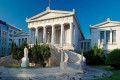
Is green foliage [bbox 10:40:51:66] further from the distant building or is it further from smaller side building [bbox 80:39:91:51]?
the distant building

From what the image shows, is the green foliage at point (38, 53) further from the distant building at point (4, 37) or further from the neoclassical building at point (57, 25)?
the distant building at point (4, 37)

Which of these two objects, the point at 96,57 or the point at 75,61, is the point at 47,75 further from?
the point at 96,57

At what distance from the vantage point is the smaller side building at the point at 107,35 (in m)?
35.8

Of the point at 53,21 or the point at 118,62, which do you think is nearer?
the point at 118,62

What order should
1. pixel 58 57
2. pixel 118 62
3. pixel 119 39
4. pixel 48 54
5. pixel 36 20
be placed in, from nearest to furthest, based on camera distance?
pixel 118 62 → pixel 48 54 → pixel 58 57 → pixel 119 39 → pixel 36 20

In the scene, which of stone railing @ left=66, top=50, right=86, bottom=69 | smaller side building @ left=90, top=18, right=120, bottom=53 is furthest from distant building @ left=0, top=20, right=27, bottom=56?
stone railing @ left=66, top=50, right=86, bottom=69

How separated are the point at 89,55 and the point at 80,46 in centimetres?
1259

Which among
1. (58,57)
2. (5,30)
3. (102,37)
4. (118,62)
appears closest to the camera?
(118,62)

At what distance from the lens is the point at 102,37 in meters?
37.7

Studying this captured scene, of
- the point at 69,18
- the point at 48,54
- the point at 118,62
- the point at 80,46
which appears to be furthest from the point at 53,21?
the point at 118,62

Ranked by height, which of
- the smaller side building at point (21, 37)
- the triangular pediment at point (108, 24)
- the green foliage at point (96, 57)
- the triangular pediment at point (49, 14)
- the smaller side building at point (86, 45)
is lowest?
the green foliage at point (96, 57)

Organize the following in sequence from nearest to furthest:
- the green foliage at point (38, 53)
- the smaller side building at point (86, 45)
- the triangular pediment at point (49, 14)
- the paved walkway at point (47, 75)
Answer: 1. the paved walkway at point (47, 75)
2. the green foliage at point (38, 53)
3. the triangular pediment at point (49, 14)
4. the smaller side building at point (86, 45)

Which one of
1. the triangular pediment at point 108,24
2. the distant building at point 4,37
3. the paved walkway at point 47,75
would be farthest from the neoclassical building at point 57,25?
the paved walkway at point 47,75

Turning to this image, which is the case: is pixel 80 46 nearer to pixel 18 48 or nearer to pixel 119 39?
pixel 119 39
